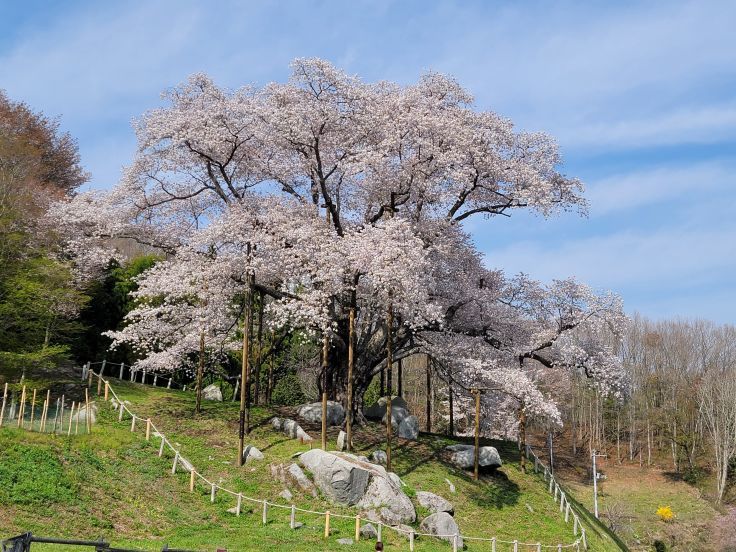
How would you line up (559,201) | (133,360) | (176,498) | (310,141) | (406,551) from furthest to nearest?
1. (133,360)
2. (559,201)
3. (310,141)
4. (176,498)
5. (406,551)

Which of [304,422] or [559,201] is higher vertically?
[559,201]

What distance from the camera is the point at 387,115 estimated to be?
37.3 meters

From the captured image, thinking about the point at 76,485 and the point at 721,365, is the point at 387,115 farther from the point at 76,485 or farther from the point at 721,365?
the point at 721,365

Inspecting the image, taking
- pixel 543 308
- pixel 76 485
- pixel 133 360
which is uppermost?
pixel 543 308

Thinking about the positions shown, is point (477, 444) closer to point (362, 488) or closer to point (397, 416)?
point (397, 416)

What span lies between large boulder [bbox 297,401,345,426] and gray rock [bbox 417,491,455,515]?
318 inches

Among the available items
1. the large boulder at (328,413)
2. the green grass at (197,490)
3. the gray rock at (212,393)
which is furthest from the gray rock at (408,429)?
the gray rock at (212,393)

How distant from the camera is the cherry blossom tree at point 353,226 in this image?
113 ft

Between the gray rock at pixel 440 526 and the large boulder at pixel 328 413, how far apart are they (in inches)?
386

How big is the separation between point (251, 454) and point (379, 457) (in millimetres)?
5768

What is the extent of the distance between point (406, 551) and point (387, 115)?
2162cm

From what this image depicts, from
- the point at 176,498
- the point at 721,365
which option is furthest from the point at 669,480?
the point at 176,498

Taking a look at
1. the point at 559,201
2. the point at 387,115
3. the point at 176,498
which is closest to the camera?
the point at 176,498

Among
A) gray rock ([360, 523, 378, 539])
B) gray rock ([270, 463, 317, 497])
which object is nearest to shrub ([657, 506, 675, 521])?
gray rock ([270, 463, 317, 497])
